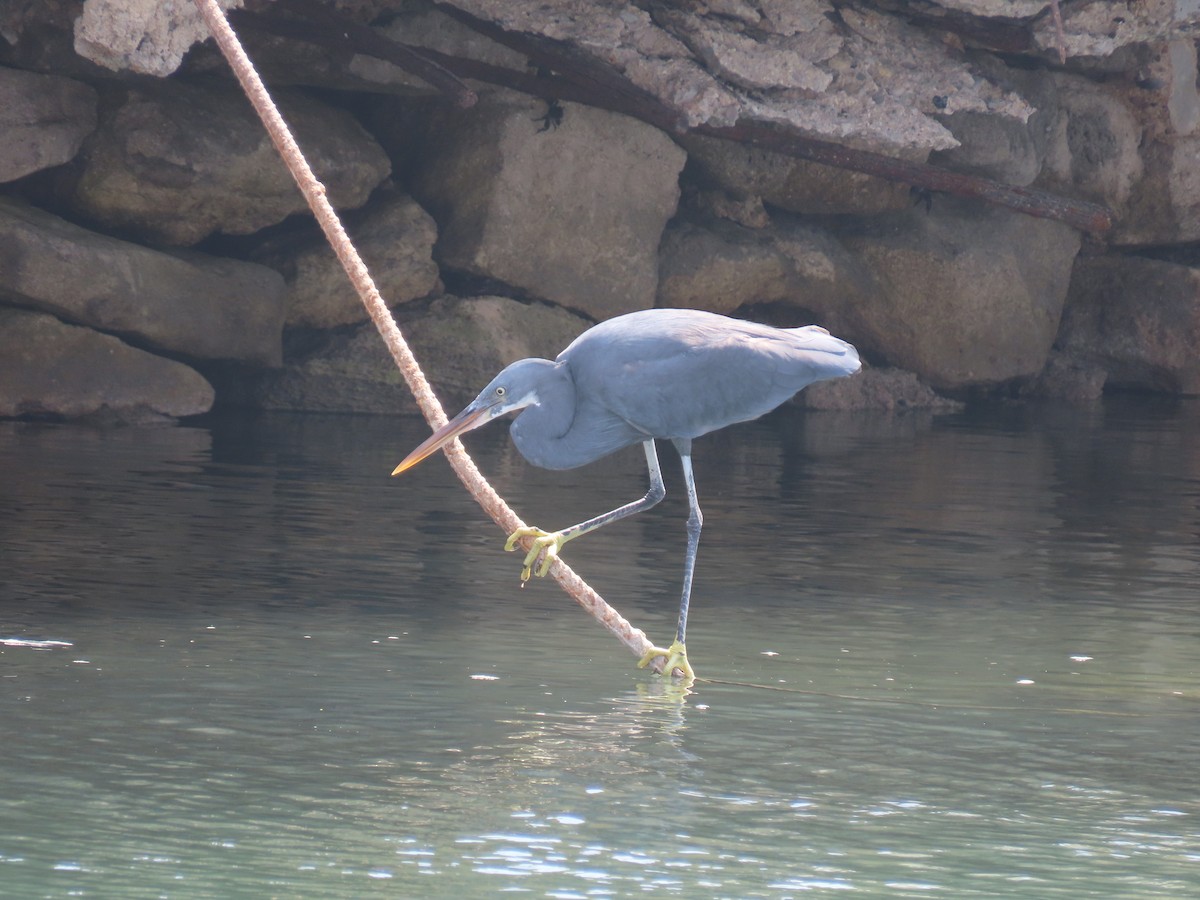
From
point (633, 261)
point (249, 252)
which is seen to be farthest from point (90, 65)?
point (633, 261)

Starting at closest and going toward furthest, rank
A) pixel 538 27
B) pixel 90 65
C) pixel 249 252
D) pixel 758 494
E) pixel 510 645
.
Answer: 1. pixel 510 645
2. pixel 758 494
3. pixel 90 65
4. pixel 538 27
5. pixel 249 252

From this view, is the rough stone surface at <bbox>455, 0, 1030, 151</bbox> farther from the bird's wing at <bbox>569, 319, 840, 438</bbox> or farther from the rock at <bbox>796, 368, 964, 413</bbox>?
the bird's wing at <bbox>569, 319, 840, 438</bbox>

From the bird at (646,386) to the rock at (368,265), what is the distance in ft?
25.3

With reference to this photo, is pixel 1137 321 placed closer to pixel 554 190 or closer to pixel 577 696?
pixel 554 190

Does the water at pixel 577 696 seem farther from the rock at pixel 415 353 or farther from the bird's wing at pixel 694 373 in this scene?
the rock at pixel 415 353

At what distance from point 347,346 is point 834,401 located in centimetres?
419

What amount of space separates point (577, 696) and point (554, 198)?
8587 mm

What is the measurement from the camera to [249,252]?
1283 cm

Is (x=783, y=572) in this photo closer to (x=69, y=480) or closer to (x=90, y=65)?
(x=69, y=480)

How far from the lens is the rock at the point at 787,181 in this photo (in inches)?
548

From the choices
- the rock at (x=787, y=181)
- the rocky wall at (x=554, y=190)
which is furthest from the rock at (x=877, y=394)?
the rock at (x=787, y=181)

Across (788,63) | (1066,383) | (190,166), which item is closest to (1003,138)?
(788,63)

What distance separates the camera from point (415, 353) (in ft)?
41.6

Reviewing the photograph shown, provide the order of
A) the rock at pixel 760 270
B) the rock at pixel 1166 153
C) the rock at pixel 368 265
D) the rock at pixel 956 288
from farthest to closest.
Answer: the rock at pixel 1166 153 < the rock at pixel 956 288 < the rock at pixel 760 270 < the rock at pixel 368 265
